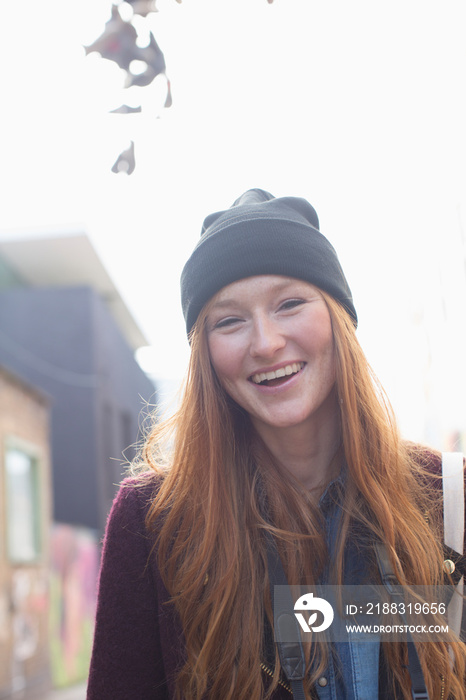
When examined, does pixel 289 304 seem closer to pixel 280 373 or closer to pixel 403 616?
pixel 280 373

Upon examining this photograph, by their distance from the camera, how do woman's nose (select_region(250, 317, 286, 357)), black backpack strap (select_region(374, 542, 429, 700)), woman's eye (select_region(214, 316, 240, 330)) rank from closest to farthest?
black backpack strap (select_region(374, 542, 429, 700)), woman's nose (select_region(250, 317, 286, 357)), woman's eye (select_region(214, 316, 240, 330))

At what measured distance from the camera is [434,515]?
6.76 ft

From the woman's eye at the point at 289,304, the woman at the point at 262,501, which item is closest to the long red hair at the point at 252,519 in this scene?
the woman at the point at 262,501

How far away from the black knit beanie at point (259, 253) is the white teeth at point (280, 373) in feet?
0.82

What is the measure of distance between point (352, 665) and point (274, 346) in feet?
2.73

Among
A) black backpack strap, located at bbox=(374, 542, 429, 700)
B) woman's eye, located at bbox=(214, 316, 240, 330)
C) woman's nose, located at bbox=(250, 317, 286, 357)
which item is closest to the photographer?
black backpack strap, located at bbox=(374, 542, 429, 700)

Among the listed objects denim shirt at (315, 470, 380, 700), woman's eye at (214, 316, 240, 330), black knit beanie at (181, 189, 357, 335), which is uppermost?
black knit beanie at (181, 189, 357, 335)

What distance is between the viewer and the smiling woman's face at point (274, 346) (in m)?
2.04

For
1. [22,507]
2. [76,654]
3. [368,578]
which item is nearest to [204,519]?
[368,578]

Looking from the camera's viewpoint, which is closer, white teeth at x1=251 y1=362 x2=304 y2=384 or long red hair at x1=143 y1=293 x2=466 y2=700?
long red hair at x1=143 y1=293 x2=466 y2=700

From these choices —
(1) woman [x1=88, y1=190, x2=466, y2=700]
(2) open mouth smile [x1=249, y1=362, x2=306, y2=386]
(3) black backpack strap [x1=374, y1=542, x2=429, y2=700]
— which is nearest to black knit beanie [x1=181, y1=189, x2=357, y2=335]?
(1) woman [x1=88, y1=190, x2=466, y2=700]

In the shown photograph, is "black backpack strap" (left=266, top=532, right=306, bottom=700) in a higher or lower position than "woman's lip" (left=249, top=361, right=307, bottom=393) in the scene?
lower

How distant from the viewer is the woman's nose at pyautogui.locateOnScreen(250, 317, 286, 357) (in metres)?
2.00

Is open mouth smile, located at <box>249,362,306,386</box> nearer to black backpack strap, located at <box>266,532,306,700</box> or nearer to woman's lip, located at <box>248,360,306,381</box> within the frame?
woman's lip, located at <box>248,360,306,381</box>
